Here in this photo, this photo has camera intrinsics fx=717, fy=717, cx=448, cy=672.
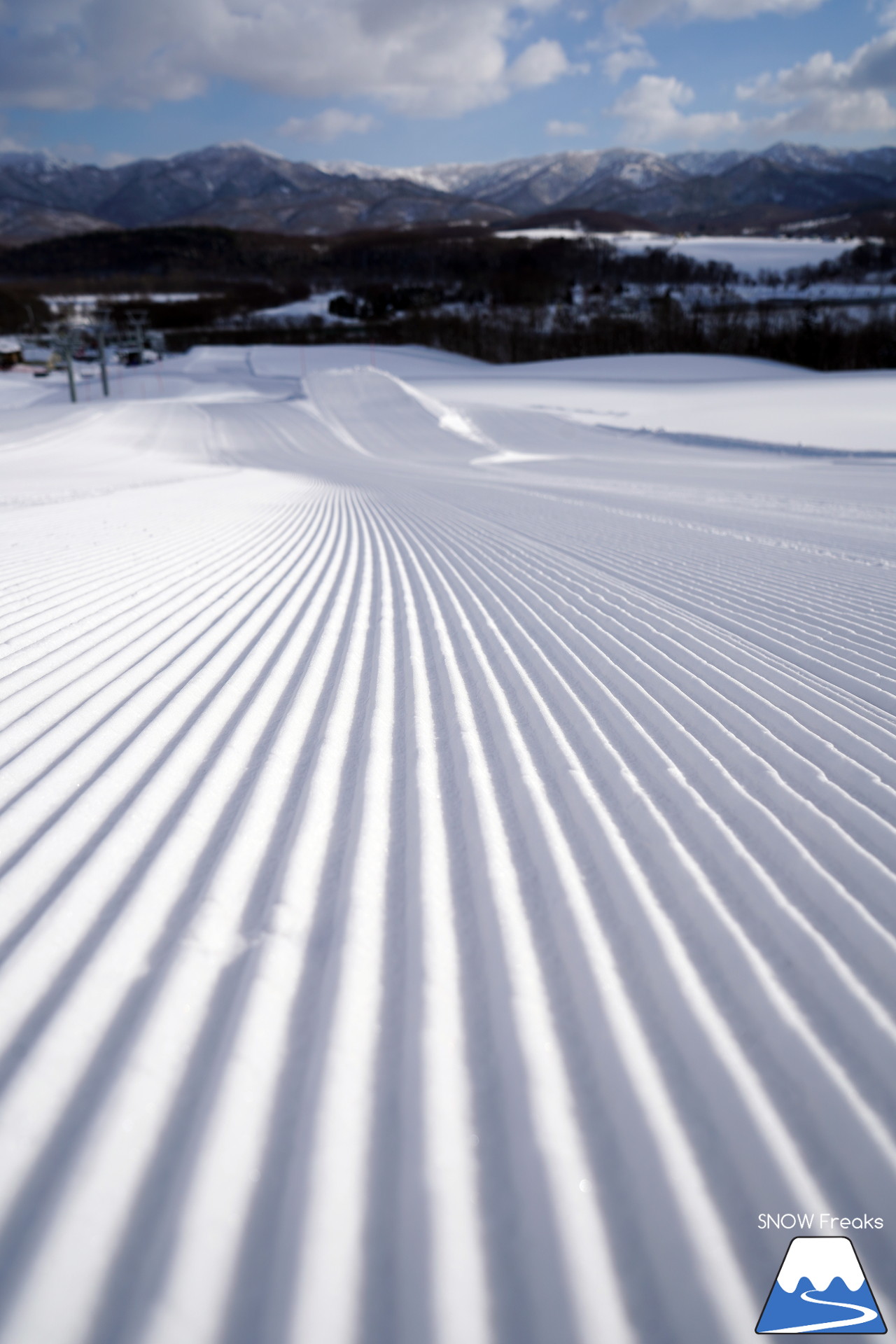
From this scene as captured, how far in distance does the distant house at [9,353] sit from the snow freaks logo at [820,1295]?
198ft

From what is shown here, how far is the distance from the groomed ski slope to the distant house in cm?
5591

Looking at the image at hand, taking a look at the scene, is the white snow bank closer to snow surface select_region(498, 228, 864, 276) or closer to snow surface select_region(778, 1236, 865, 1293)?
snow surface select_region(778, 1236, 865, 1293)

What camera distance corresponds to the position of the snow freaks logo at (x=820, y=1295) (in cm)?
124

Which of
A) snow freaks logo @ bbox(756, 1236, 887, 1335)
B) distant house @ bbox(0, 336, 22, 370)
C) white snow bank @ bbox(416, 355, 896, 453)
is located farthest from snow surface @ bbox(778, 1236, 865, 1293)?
distant house @ bbox(0, 336, 22, 370)

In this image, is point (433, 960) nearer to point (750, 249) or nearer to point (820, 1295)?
point (820, 1295)

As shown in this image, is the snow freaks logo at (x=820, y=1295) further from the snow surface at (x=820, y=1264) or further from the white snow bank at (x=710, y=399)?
the white snow bank at (x=710, y=399)

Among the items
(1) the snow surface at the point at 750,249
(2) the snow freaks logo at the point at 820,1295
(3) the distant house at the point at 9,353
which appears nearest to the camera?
(2) the snow freaks logo at the point at 820,1295

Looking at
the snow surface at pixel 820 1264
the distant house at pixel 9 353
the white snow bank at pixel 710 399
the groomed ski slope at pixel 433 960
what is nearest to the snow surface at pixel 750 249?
the white snow bank at pixel 710 399

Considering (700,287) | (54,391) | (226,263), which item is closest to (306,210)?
(226,263)

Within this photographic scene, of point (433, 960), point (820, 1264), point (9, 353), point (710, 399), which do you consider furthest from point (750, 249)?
point (820, 1264)

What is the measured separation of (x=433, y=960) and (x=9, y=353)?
61.0 metres

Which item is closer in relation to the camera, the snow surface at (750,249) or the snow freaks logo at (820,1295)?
the snow freaks logo at (820,1295)

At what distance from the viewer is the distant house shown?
48.8 metres

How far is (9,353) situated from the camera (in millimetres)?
49625
